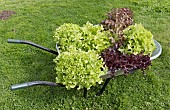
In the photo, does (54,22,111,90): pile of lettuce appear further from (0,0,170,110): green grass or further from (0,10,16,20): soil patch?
(0,10,16,20): soil patch

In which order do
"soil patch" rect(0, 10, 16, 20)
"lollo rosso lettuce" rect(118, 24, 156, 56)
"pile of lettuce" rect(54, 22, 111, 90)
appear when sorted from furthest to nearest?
"soil patch" rect(0, 10, 16, 20)
"lollo rosso lettuce" rect(118, 24, 156, 56)
"pile of lettuce" rect(54, 22, 111, 90)

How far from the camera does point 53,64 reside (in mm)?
3260

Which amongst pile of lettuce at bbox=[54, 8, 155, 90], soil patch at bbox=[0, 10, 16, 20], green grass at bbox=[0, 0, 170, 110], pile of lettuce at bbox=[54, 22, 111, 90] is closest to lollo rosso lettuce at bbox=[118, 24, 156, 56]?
pile of lettuce at bbox=[54, 8, 155, 90]

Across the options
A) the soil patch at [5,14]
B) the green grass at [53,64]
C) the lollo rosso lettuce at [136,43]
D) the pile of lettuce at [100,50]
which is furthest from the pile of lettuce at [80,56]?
the soil patch at [5,14]

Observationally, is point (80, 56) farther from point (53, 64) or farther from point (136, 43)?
point (53, 64)

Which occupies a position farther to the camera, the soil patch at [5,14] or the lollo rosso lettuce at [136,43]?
the soil patch at [5,14]

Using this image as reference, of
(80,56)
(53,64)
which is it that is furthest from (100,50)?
(53,64)

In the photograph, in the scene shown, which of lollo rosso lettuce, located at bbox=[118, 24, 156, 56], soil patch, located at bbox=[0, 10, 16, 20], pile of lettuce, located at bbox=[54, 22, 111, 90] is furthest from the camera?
soil patch, located at bbox=[0, 10, 16, 20]

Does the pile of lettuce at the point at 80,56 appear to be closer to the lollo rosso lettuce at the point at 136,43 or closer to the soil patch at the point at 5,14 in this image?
the lollo rosso lettuce at the point at 136,43

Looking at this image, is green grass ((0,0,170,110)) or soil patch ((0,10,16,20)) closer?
green grass ((0,0,170,110))

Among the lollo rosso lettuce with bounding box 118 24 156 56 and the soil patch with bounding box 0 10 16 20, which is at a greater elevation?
the lollo rosso lettuce with bounding box 118 24 156 56

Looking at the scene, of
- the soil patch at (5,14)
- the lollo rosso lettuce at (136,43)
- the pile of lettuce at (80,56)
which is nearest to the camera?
the pile of lettuce at (80,56)

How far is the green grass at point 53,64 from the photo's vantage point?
106 inches

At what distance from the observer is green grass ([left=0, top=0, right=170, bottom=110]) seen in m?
2.71
